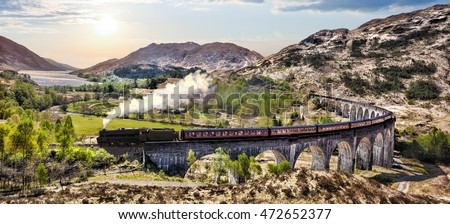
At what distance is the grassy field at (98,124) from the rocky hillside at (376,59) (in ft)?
231

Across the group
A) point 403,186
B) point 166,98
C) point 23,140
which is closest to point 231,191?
point 23,140

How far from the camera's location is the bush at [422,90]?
11756cm

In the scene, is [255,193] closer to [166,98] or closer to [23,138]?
[23,138]

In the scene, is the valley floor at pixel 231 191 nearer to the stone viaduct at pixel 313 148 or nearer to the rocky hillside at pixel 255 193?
the rocky hillside at pixel 255 193

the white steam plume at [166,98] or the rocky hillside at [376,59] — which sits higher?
the rocky hillside at [376,59]

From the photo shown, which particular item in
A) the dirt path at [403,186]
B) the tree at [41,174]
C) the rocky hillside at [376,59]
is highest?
the rocky hillside at [376,59]

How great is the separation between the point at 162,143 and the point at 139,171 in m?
3.40

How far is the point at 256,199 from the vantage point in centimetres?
2766

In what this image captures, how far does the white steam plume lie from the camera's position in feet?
225

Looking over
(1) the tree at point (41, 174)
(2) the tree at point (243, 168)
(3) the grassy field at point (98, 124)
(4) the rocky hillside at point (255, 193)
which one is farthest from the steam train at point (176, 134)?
(3) the grassy field at point (98, 124)

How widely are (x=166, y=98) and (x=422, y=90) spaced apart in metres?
81.9

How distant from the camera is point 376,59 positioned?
150 m

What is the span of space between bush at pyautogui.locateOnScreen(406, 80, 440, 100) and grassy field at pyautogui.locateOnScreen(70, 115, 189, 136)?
78.9m

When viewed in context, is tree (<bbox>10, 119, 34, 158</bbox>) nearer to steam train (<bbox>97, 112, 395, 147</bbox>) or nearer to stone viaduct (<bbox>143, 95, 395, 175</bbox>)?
steam train (<bbox>97, 112, 395, 147</bbox>)
